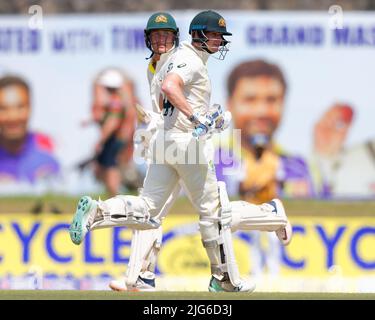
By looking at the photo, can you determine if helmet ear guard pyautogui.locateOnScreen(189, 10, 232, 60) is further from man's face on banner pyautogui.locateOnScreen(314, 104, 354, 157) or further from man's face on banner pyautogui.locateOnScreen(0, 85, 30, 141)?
man's face on banner pyautogui.locateOnScreen(0, 85, 30, 141)

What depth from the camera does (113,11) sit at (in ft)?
44.0

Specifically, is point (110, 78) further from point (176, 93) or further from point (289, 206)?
point (176, 93)

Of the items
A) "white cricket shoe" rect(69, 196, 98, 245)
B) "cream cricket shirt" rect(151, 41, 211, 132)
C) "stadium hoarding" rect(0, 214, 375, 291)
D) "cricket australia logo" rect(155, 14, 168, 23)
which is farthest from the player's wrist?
"stadium hoarding" rect(0, 214, 375, 291)

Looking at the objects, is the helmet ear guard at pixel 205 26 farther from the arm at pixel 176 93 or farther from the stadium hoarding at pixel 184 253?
the stadium hoarding at pixel 184 253

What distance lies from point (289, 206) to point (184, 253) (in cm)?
105

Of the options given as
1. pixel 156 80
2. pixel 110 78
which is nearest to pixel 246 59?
pixel 110 78

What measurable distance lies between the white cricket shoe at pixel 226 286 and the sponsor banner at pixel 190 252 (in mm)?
3044

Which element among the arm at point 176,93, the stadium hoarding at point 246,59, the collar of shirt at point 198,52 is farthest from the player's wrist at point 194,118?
the stadium hoarding at point 246,59

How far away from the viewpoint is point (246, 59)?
13.2 meters

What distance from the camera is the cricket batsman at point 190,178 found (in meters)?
9.23

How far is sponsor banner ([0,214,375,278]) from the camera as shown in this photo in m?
12.7
